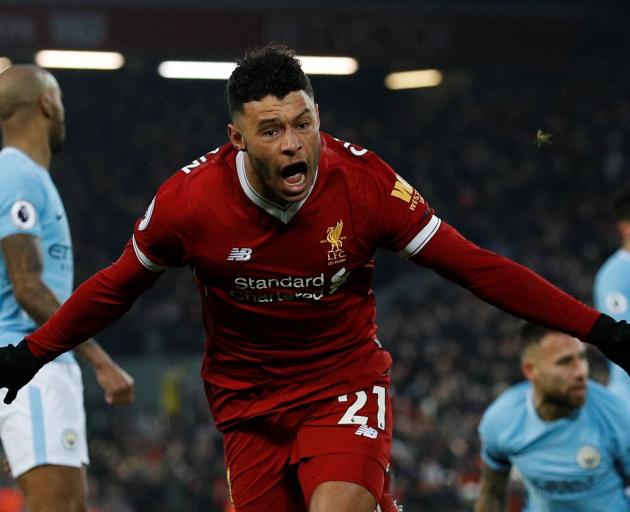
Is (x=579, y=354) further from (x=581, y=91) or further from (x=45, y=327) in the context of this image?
(x=581, y=91)

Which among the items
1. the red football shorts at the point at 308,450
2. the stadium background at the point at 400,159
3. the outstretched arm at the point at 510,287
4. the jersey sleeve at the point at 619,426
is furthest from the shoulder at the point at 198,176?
the stadium background at the point at 400,159

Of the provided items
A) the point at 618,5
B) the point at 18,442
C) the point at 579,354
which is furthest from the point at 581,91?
the point at 18,442

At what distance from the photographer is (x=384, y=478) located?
4.25 meters

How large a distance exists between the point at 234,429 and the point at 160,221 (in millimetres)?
887

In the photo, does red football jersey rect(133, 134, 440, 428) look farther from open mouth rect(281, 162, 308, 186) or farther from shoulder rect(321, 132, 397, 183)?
open mouth rect(281, 162, 308, 186)

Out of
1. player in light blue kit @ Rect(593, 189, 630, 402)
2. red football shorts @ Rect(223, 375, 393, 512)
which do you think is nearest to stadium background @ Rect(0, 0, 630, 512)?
player in light blue kit @ Rect(593, 189, 630, 402)

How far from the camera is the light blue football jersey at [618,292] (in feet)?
21.6

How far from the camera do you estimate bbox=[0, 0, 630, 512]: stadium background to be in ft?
50.2

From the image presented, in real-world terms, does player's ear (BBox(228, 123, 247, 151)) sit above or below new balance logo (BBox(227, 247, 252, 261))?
above

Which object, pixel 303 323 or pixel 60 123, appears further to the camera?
pixel 60 123

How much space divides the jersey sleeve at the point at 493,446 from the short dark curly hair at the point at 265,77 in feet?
7.84

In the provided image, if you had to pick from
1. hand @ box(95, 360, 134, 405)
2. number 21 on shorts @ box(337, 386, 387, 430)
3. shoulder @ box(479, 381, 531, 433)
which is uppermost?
number 21 on shorts @ box(337, 386, 387, 430)

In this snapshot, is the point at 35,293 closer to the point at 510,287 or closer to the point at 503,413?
the point at 510,287

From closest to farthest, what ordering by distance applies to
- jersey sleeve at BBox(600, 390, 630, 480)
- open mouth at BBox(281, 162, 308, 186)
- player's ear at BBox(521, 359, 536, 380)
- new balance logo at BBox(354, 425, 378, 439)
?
open mouth at BBox(281, 162, 308, 186), new balance logo at BBox(354, 425, 378, 439), jersey sleeve at BBox(600, 390, 630, 480), player's ear at BBox(521, 359, 536, 380)
